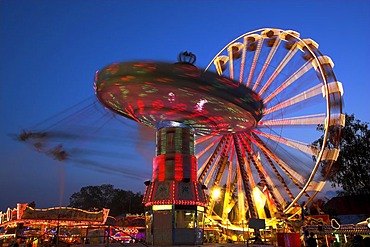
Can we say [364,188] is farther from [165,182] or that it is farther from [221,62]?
[165,182]

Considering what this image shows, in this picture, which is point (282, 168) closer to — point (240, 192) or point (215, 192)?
point (240, 192)

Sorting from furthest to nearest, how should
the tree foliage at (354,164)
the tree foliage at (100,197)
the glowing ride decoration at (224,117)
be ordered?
the tree foliage at (100,197) < the tree foliage at (354,164) < the glowing ride decoration at (224,117)

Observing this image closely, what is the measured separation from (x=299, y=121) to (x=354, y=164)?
1233 centimetres

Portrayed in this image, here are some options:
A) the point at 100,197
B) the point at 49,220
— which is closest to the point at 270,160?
the point at 49,220

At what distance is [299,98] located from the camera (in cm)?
2344

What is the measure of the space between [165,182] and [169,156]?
5.03ft

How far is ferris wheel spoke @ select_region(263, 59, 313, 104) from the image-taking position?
77.3ft

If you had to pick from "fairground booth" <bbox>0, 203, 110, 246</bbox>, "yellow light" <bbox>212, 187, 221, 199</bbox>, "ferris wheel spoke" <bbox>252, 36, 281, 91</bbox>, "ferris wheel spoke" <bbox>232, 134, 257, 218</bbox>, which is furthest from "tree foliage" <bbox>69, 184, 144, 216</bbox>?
"ferris wheel spoke" <bbox>252, 36, 281, 91</bbox>

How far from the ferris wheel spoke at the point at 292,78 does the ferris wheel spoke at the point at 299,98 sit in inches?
28.6

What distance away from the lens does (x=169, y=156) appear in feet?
67.8

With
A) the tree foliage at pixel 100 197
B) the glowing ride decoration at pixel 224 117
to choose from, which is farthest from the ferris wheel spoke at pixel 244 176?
the tree foliage at pixel 100 197

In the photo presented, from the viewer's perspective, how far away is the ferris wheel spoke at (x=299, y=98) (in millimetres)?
22844

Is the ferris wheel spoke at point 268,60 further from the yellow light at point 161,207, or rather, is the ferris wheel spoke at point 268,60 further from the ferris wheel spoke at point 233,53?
the yellow light at point 161,207

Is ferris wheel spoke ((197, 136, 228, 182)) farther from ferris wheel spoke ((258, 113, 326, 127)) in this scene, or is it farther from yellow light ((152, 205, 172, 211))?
yellow light ((152, 205, 172, 211))
